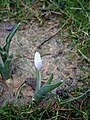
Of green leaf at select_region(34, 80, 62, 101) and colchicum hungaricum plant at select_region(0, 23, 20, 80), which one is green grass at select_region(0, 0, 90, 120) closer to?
green leaf at select_region(34, 80, 62, 101)

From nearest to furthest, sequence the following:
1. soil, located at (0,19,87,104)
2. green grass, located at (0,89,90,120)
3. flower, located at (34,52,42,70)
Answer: flower, located at (34,52,42,70) < green grass, located at (0,89,90,120) < soil, located at (0,19,87,104)

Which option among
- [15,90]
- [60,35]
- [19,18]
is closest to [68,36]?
[60,35]

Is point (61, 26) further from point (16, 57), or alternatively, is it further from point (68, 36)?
point (16, 57)

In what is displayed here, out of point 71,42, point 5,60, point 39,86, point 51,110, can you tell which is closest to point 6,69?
point 5,60

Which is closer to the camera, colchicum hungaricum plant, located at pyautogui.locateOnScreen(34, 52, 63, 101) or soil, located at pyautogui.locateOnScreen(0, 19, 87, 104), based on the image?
colchicum hungaricum plant, located at pyautogui.locateOnScreen(34, 52, 63, 101)

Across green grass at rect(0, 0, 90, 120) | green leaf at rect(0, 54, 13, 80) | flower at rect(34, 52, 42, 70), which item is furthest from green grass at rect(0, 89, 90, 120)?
flower at rect(34, 52, 42, 70)

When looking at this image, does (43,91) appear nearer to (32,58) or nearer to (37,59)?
(37,59)

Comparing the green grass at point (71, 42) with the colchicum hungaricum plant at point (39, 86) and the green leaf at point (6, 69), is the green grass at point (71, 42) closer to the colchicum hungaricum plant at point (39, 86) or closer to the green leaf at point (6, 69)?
the colchicum hungaricum plant at point (39, 86)
